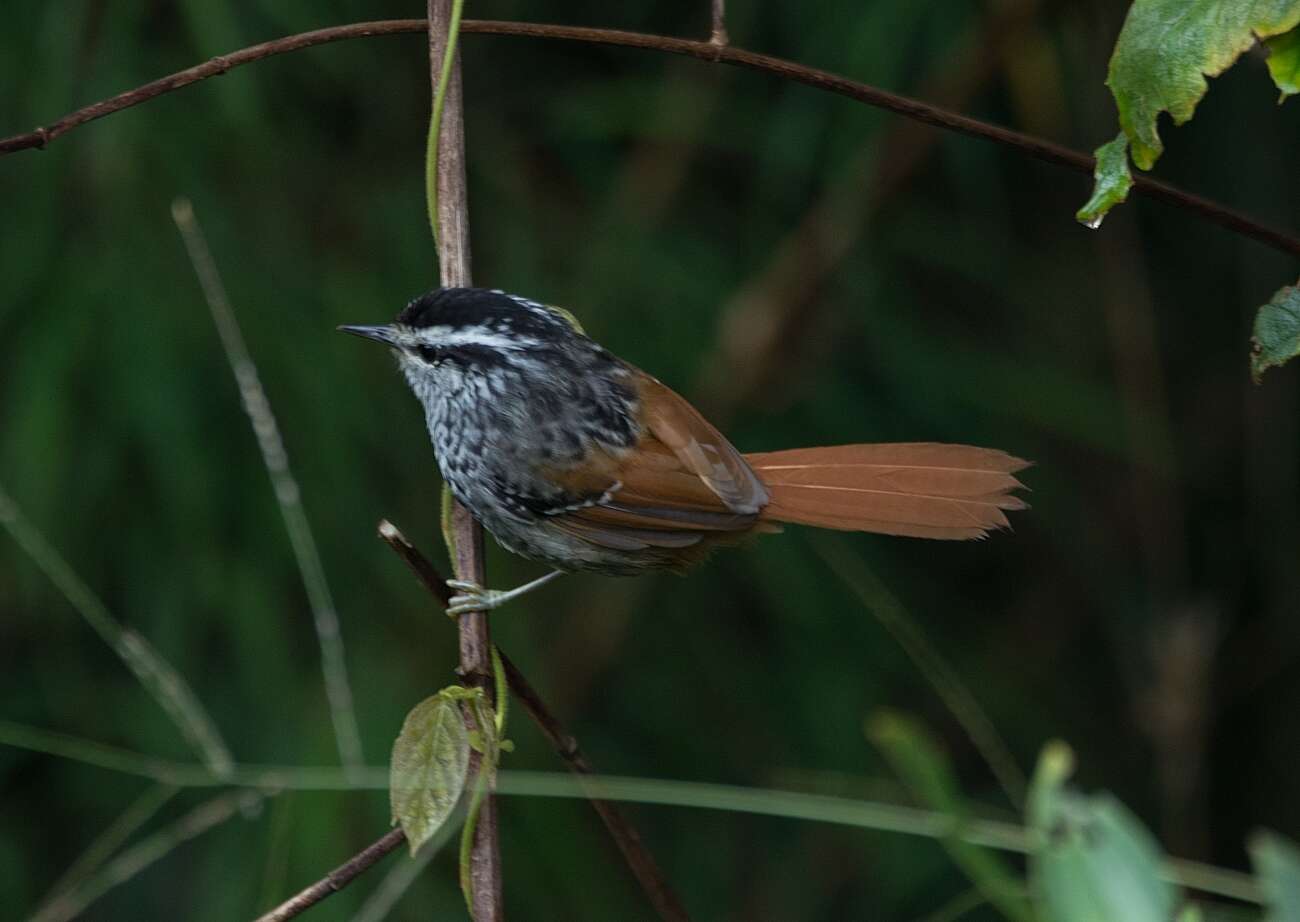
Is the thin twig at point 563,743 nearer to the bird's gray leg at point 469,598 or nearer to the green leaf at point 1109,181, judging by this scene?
the bird's gray leg at point 469,598

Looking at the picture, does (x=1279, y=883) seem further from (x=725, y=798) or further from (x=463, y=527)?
(x=463, y=527)

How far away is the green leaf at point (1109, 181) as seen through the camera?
1.50 m

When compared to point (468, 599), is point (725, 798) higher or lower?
lower

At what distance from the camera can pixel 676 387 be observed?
3725mm

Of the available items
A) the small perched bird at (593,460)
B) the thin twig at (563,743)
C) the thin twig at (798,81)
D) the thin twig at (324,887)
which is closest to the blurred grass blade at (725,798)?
the thin twig at (563,743)

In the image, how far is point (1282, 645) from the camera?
14.4ft

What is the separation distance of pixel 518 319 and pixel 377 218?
5.15ft

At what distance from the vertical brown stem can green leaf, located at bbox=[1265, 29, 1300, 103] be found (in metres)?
0.87

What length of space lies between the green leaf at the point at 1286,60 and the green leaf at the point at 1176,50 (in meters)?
0.02

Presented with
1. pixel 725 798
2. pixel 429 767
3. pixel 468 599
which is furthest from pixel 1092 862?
pixel 725 798

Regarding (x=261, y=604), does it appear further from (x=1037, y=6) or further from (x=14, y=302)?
(x=1037, y=6)

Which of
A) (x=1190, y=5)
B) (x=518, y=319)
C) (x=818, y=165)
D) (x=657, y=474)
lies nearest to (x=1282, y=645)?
(x=818, y=165)

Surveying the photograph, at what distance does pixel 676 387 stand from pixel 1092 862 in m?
2.93

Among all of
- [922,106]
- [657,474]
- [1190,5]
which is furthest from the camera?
[657,474]
